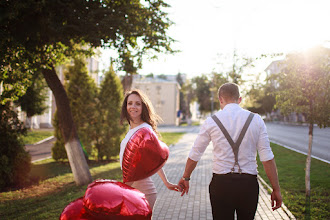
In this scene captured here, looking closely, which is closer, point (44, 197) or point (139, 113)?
point (139, 113)

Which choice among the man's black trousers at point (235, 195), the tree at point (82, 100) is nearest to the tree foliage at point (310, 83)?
the man's black trousers at point (235, 195)

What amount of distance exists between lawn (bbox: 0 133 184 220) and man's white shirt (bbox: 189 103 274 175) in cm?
426

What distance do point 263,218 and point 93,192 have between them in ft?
14.0

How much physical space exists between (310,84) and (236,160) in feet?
17.2

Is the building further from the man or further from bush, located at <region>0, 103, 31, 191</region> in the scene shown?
the man

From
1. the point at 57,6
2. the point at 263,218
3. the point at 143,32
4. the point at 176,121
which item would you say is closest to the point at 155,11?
the point at 143,32

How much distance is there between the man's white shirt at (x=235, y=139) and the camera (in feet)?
9.33

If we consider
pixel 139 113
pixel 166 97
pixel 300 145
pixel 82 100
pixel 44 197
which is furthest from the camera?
pixel 166 97

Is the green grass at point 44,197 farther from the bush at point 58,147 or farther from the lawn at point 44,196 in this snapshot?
the bush at point 58,147

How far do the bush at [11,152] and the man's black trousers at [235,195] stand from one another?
7.13 metres

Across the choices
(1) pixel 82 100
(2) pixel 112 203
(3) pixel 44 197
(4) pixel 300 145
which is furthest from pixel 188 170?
(4) pixel 300 145

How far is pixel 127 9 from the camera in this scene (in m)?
7.54

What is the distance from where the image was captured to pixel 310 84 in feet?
23.6

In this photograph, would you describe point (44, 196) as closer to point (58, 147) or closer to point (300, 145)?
point (58, 147)
